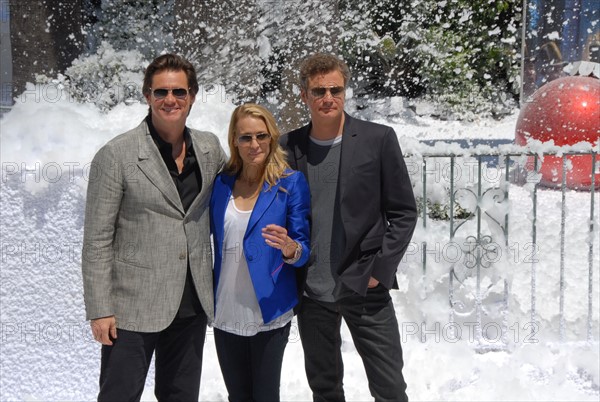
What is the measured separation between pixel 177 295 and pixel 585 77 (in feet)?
21.3

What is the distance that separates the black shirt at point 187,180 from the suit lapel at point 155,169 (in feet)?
0.09

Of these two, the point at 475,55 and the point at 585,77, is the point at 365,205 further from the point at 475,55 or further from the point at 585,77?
the point at 475,55

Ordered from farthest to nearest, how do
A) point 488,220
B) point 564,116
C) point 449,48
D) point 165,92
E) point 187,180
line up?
1. point 449,48
2. point 564,116
3. point 488,220
4. point 187,180
5. point 165,92

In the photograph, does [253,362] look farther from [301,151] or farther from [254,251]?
[301,151]

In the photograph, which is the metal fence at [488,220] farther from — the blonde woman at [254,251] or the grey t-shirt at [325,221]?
the blonde woman at [254,251]

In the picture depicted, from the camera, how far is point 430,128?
494 inches

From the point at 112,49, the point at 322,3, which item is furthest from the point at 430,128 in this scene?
the point at 322,3

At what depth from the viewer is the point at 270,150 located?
2023 mm

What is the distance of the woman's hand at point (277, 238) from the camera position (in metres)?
1.90

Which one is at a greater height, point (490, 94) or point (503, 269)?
point (490, 94)

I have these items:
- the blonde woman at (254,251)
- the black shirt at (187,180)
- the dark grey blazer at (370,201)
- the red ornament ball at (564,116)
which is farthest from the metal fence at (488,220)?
the red ornament ball at (564,116)

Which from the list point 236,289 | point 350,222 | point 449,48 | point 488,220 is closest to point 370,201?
point 350,222

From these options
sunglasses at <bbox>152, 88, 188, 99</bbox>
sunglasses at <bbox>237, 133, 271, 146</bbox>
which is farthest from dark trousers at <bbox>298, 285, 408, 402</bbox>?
sunglasses at <bbox>152, 88, 188, 99</bbox>

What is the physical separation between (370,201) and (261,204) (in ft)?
1.22
